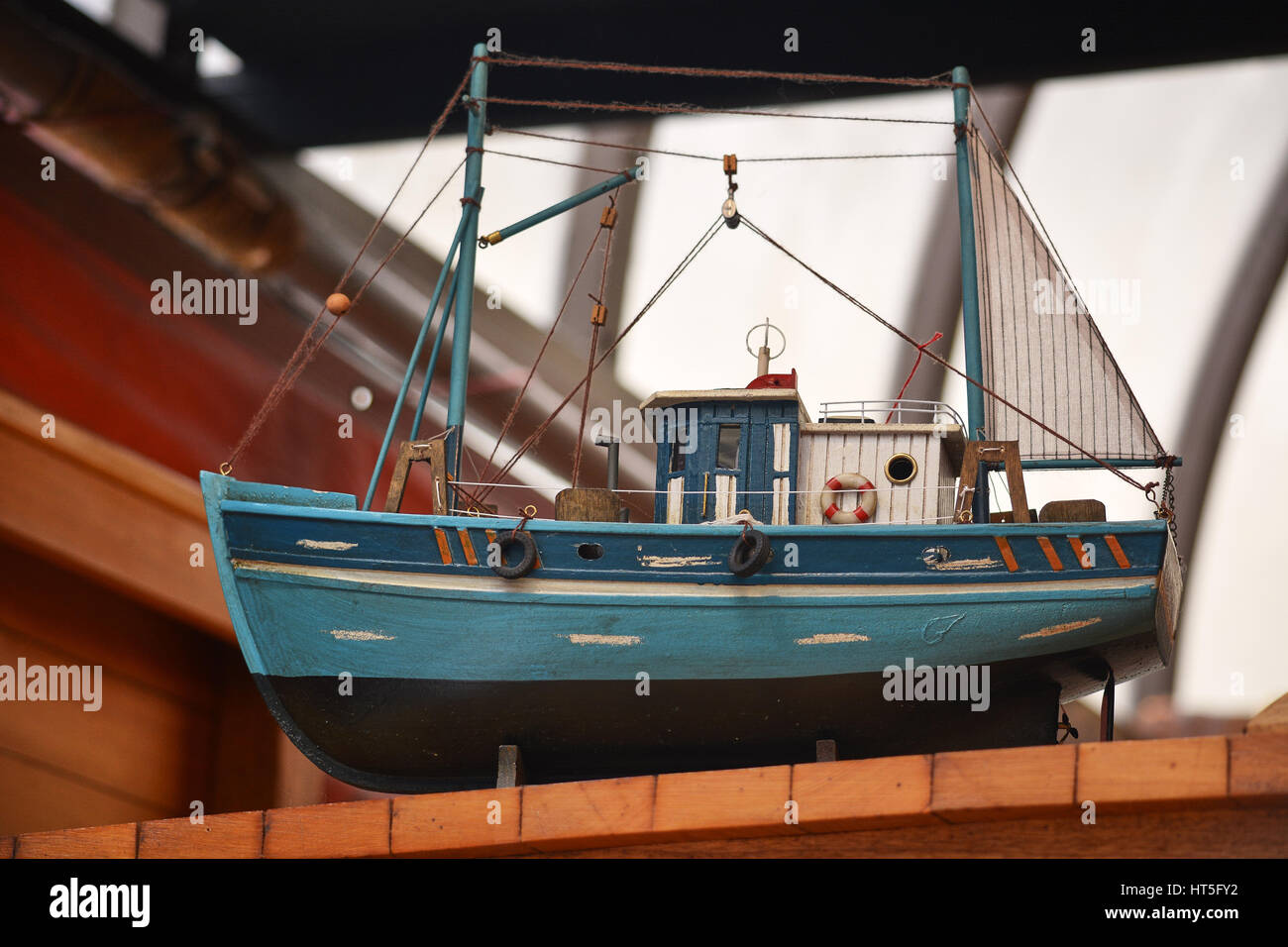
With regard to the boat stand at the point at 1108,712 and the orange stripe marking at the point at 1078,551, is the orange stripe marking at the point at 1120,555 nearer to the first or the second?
the orange stripe marking at the point at 1078,551

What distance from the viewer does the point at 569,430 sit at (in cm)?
532

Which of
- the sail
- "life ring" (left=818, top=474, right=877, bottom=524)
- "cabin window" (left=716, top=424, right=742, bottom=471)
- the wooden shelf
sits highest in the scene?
the sail

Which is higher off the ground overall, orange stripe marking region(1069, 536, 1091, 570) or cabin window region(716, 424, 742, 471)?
cabin window region(716, 424, 742, 471)

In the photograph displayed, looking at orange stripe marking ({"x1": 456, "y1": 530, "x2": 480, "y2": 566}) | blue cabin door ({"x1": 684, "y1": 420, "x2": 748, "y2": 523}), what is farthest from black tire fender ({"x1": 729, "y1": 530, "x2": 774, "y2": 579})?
orange stripe marking ({"x1": 456, "y1": 530, "x2": 480, "y2": 566})

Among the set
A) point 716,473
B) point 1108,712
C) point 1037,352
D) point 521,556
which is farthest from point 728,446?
point 1108,712

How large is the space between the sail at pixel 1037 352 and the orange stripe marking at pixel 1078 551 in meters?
0.58

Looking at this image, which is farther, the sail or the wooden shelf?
the sail

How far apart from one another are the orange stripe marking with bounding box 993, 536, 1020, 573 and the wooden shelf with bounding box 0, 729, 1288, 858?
3.89 ft

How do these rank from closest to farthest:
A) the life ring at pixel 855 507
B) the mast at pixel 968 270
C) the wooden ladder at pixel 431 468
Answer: the life ring at pixel 855 507 → the wooden ladder at pixel 431 468 → the mast at pixel 968 270

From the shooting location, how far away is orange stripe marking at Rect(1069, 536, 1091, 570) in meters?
3.63

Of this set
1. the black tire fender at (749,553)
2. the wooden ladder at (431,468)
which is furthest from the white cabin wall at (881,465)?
the wooden ladder at (431,468)

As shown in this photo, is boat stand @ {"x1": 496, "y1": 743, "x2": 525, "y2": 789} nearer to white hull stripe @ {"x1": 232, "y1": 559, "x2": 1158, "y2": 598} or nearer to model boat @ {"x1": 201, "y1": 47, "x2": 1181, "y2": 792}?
model boat @ {"x1": 201, "y1": 47, "x2": 1181, "y2": 792}

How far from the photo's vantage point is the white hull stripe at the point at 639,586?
12.0 feet
